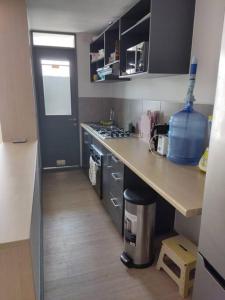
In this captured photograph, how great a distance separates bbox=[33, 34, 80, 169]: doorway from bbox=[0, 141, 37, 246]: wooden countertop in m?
1.79

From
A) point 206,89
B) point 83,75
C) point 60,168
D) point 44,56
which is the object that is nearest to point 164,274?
point 206,89

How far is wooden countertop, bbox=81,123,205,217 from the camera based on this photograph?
1216 mm

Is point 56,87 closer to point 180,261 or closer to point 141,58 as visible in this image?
point 141,58

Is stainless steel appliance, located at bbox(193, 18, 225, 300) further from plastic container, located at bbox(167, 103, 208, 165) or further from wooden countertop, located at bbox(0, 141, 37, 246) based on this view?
wooden countertop, located at bbox(0, 141, 37, 246)

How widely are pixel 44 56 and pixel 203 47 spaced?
2.90 meters

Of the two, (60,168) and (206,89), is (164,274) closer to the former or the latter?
(206,89)

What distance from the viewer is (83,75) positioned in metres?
4.05

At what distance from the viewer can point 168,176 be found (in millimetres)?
1553

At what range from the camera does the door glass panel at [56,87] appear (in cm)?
387

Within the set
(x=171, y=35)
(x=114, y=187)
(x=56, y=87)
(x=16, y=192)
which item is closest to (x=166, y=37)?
(x=171, y=35)

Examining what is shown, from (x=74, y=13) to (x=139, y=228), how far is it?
266cm

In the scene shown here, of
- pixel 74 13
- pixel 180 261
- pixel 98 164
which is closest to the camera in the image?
pixel 180 261

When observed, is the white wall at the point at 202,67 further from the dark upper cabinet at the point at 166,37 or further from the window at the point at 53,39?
the window at the point at 53,39

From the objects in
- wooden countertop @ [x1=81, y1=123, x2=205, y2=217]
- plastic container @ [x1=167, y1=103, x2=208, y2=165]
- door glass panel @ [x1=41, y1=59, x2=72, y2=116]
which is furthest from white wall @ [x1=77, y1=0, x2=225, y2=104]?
door glass panel @ [x1=41, y1=59, x2=72, y2=116]
